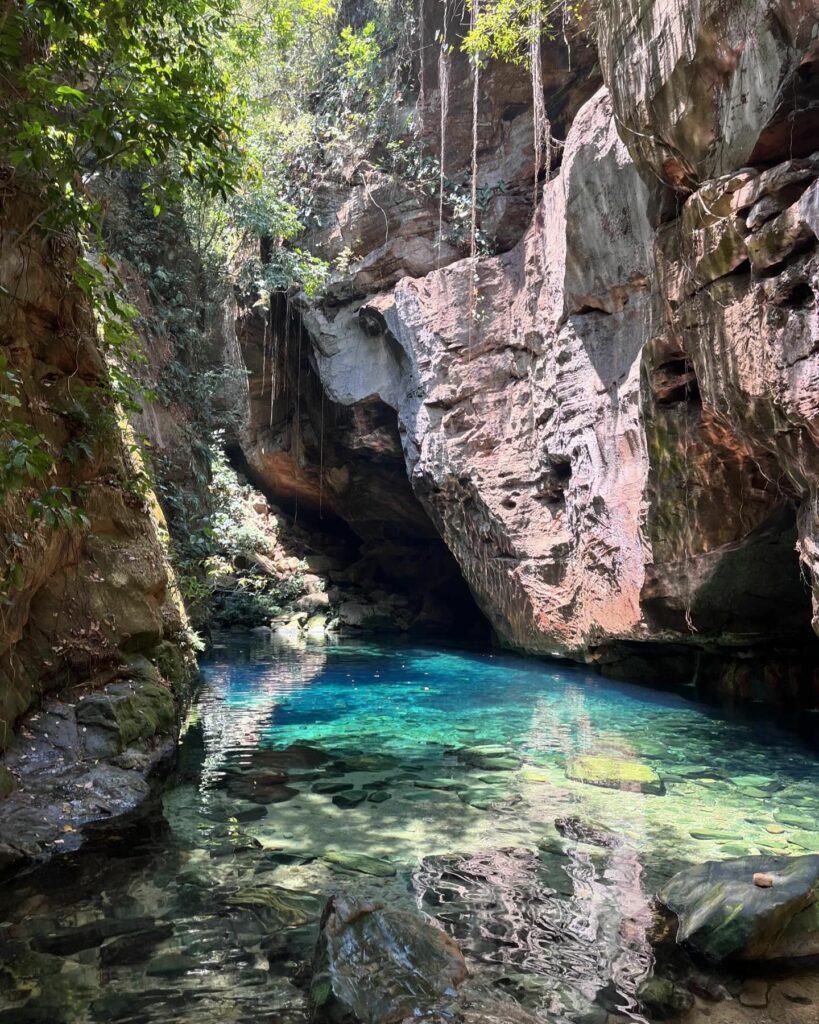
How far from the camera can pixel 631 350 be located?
35.5 ft

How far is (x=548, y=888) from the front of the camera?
3898 mm

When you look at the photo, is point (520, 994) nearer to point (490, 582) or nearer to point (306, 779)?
point (306, 779)

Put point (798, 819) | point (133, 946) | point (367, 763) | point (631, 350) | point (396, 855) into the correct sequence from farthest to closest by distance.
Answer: point (631, 350) < point (367, 763) < point (798, 819) < point (396, 855) < point (133, 946)

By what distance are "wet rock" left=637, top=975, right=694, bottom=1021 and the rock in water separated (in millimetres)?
718

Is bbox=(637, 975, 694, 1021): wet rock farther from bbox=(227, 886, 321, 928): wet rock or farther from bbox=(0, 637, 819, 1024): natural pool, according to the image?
bbox=(227, 886, 321, 928): wet rock

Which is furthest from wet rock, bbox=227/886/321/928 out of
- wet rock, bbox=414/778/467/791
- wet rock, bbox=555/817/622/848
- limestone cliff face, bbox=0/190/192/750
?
wet rock, bbox=414/778/467/791

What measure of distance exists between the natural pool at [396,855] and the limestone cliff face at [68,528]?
4.25 feet

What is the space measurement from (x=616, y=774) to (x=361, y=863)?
2778 millimetres

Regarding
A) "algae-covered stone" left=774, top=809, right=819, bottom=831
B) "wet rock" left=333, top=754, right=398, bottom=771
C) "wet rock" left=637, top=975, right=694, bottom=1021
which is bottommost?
"wet rock" left=637, top=975, right=694, bottom=1021

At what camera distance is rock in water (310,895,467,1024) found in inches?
105

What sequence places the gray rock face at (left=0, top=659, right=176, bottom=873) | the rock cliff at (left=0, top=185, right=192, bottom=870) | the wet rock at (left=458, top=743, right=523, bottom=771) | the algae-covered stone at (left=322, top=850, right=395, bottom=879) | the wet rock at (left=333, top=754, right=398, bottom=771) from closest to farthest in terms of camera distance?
the algae-covered stone at (left=322, top=850, right=395, bottom=879) → the gray rock face at (left=0, top=659, right=176, bottom=873) → the rock cliff at (left=0, top=185, right=192, bottom=870) → the wet rock at (left=333, top=754, right=398, bottom=771) → the wet rock at (left=458, top=743, right=523, bottom=771)

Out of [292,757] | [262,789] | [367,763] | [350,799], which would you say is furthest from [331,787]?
[292,757]

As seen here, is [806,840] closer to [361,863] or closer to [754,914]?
[754,914]

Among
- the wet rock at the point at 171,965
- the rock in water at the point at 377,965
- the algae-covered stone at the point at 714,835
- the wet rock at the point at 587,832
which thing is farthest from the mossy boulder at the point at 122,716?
the algae-covered stone at the point at 714,835
